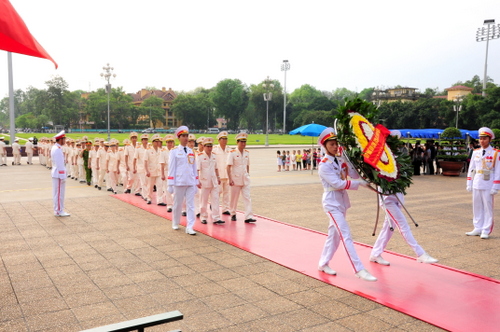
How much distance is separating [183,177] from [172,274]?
282cm

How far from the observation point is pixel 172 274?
5629 mm

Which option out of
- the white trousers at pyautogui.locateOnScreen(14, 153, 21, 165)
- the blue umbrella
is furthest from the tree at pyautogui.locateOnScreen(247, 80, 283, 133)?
the blue umbrella

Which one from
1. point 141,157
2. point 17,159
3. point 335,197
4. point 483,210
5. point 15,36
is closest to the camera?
point 15,36

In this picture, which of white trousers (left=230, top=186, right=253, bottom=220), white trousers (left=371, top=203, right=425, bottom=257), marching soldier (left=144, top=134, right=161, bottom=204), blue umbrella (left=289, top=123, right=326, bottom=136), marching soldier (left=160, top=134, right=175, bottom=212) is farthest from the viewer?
blue umbrella (left=289, top=123, right=326, bottom=136)

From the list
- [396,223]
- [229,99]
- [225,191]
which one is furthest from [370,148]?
[229,99]

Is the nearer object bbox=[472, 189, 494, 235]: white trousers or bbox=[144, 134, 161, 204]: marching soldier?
bbox=[472, 189, 494, 235]: white trousers

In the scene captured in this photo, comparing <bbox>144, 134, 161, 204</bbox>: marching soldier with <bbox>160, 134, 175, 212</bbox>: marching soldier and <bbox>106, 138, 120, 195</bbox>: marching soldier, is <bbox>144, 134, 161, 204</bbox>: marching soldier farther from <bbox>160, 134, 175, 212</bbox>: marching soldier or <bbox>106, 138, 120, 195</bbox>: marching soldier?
<bbox>106, 138, 120, 195</bbox>: marching soldier

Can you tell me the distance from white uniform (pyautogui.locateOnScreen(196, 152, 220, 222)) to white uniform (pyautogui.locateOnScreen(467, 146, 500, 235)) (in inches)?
211

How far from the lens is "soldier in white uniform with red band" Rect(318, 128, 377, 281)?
5203mm

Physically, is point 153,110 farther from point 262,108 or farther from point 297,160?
point 297,160

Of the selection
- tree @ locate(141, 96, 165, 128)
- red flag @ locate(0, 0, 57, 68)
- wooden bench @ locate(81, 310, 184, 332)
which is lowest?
wooden bench @ locate(81, 310, 184, 332)

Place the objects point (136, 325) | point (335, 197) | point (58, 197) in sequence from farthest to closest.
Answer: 1. point (58, 197)
2. point (335, 197)
3. point (136, 325)

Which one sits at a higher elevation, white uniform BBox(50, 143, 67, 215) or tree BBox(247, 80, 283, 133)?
tree BBox(247, 80, 283, 133)

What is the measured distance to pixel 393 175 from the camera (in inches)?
211
